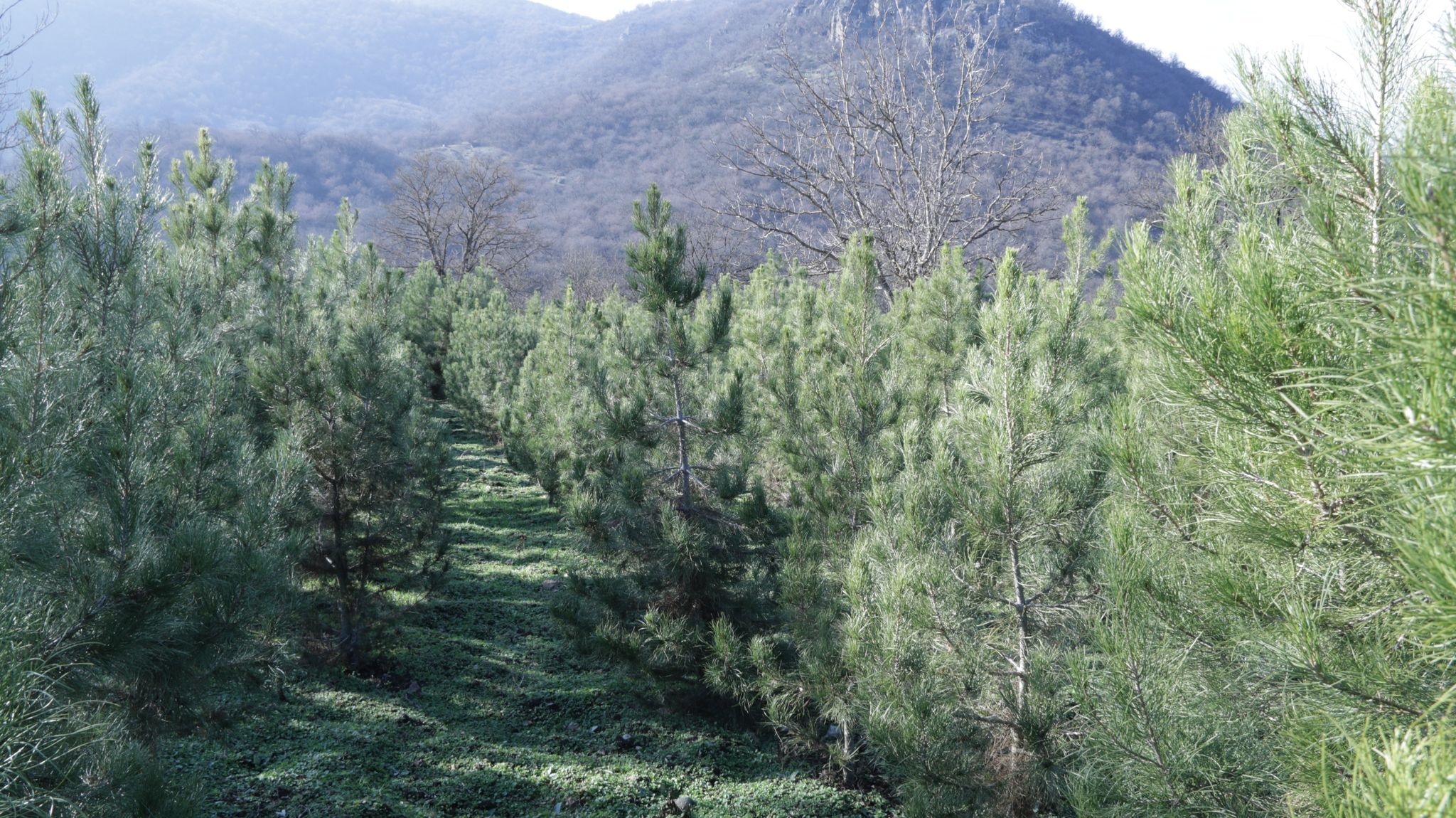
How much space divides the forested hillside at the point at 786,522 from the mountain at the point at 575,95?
2.15 metres

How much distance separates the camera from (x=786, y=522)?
241 inches

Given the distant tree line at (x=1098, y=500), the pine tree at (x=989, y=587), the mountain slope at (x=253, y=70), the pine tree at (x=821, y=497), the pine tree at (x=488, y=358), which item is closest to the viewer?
the distant tree line at (x=1098, y=500)

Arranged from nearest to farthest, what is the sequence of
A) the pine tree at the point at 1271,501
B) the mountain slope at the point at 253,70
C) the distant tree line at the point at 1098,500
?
1. the distant tree line at the point at 1098,500
2. the pine tree at the point at 1271,501
3. the mountain slope at the point at 253,70

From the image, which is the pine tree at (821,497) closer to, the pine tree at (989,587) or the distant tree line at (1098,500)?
the distant tree line at (1098,500)

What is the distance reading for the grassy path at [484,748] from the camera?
5230 millimetres

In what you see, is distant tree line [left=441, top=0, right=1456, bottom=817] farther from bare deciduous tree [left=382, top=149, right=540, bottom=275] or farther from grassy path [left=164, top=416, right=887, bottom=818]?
bare deciduous tree [left=382, top=149, right=540, bottom=275]

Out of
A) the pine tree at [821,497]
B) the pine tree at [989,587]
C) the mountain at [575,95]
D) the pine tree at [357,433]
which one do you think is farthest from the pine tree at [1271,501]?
the pine tree at [357,433]

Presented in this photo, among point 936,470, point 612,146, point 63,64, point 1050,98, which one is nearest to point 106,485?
point 936,470

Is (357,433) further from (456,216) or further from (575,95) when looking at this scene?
(575,95)

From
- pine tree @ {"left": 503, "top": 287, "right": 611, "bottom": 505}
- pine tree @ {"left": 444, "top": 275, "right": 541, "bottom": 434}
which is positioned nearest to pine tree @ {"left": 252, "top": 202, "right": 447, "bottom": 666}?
pine tree @ {"left": 503, "top": 287, "right": 611, "bottom": 505}

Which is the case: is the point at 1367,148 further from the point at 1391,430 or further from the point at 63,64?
the point at 63,64

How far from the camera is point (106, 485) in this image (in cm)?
308

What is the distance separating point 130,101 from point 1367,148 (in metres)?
177

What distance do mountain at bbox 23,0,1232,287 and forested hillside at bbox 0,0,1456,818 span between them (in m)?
2.15
